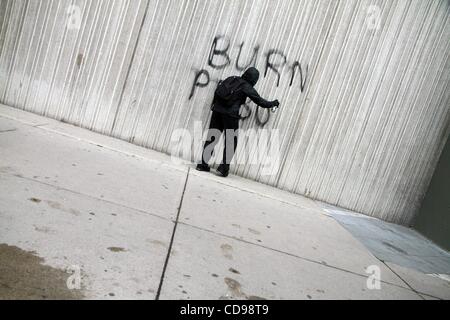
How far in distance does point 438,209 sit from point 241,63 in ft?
13.1

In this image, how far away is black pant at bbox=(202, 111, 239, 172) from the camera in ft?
18.7

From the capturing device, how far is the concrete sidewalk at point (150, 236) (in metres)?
2.22

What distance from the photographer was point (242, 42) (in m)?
5.91

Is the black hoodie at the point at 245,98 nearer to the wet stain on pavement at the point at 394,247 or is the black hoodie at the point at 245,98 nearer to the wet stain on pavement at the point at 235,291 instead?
the wet stain on pavement at the point at 394,247

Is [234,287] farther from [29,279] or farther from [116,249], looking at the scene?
[29,279]

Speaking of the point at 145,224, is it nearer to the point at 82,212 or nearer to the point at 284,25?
the point at 82,212

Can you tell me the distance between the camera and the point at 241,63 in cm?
597

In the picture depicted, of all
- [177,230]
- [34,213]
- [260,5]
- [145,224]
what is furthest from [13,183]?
[260,5]

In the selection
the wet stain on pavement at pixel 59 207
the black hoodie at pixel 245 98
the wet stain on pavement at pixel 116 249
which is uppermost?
the black hoodie at pixel 245 98

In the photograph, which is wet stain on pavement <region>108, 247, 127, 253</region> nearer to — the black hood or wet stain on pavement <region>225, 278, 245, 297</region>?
wet stain on pavement <region>225, 278, 245, 297</region>

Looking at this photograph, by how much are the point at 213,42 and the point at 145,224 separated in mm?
3690

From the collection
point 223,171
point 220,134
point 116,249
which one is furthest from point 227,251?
point 220,134

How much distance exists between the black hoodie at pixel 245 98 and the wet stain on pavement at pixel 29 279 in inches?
150

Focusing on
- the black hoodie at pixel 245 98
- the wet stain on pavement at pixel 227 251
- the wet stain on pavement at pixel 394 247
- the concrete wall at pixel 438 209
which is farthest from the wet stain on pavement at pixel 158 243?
the concrete wall at pixel 438 209
